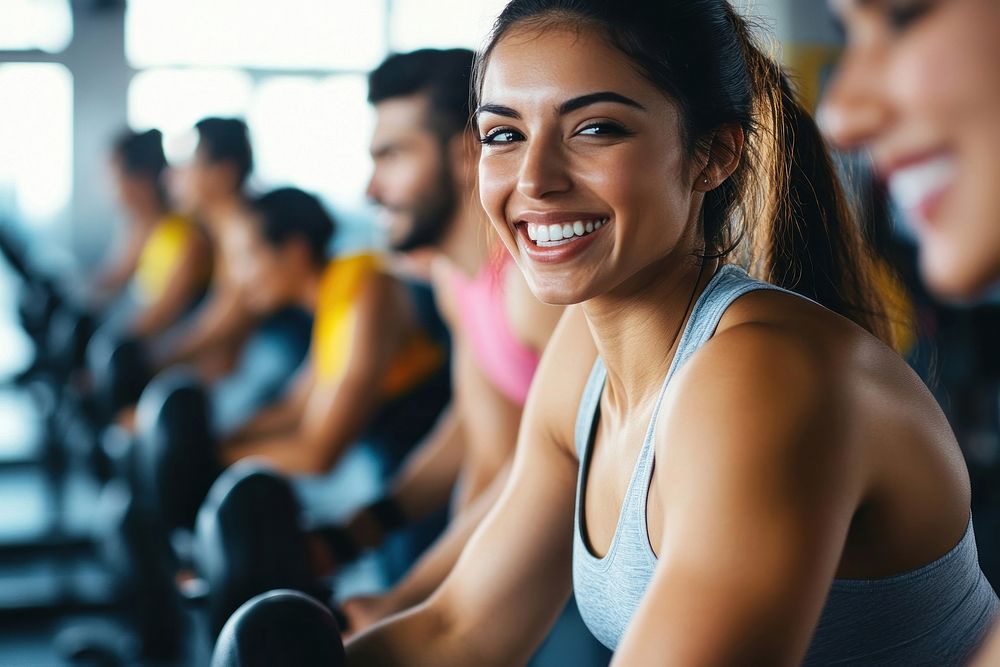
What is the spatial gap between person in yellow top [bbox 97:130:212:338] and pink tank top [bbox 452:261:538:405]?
2.33m

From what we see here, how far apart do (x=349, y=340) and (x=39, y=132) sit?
4.20 m

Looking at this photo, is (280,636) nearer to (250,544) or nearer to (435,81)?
(250,544)

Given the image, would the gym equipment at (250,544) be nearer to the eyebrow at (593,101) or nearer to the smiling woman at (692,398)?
the smiling woman at (692,398)

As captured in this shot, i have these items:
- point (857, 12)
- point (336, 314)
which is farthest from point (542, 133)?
point (336, 314)

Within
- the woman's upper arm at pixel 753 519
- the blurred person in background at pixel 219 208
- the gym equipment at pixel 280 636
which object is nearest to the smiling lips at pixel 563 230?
the woman's upper arm at pixel 753 519

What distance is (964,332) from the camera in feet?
12.6

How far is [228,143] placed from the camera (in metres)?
3.24

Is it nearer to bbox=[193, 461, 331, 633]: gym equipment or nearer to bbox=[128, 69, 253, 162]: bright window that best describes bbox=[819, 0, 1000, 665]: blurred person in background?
bbox=[193, 461, 331, 633]: gym equipment

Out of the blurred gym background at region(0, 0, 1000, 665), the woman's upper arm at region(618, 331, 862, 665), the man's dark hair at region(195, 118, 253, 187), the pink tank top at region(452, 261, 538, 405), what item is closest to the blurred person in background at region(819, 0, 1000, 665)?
the woman's upper arm at region(618, 331, 862, 665)

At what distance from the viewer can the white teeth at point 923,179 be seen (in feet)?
1.56

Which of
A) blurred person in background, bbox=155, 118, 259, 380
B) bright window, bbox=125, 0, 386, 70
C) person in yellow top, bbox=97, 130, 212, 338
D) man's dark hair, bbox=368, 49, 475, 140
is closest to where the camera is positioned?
man's dark hair, bbox=368, 49, 475, 140

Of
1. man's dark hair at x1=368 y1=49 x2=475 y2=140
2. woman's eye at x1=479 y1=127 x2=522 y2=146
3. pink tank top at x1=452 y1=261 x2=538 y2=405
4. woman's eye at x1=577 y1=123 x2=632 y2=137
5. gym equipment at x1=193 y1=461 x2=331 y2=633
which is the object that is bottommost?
pink tank top at x1=452 y1=261 x2=538 y2=405

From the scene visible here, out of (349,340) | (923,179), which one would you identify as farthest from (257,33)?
(923,179)

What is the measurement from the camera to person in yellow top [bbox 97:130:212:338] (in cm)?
398
